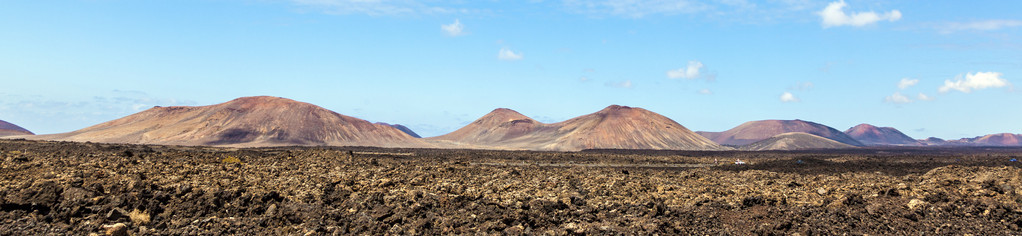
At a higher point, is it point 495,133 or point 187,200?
point 495,133

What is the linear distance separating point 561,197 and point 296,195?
6914 mm

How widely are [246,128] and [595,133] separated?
69.8 meters

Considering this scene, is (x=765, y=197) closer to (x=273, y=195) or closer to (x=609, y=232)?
(x=609, y=232)

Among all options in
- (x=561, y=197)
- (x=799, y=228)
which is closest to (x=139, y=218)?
(x=561, y=197)

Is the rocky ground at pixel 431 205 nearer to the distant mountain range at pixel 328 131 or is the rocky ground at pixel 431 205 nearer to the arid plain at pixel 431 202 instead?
the arid plain at pixel 431 202

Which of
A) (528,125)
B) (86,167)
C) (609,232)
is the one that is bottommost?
(609,232)

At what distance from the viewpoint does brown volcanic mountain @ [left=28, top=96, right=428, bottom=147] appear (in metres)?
116

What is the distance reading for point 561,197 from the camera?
18.2m

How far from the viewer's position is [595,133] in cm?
14575

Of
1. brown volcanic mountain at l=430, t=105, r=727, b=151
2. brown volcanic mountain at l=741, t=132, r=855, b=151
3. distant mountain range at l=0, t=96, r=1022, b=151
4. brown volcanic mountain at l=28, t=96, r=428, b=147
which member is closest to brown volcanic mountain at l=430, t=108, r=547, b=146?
brown volcanic mountain at l=430, t=105, r=727, b=151

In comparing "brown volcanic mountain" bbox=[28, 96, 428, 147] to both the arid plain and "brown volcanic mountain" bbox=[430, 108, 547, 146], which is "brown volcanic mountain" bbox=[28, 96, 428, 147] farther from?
the arid plain

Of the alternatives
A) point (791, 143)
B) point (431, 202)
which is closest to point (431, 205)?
point (431, 202)

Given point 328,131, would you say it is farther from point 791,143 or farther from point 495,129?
point 791,143

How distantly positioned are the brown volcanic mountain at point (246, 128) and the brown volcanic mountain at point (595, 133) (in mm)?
28126
